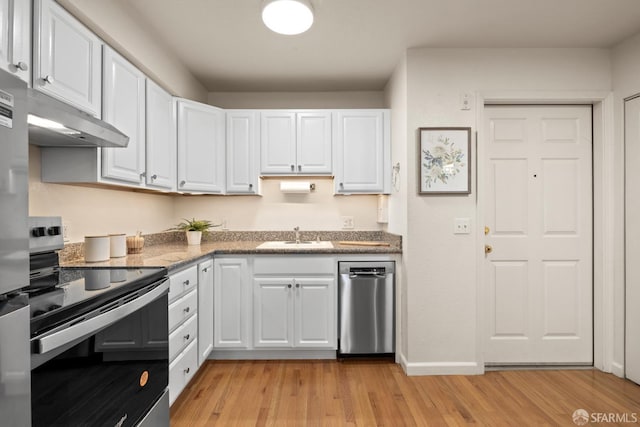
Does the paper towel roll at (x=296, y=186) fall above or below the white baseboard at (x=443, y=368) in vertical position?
above

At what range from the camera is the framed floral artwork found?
2.66 m

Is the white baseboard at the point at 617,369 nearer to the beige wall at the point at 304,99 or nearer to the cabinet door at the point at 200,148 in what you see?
the beige wall at the point at 304,99

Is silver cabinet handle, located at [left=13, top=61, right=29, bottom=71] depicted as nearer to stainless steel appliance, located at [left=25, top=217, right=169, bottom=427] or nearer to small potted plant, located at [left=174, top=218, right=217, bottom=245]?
stainless steel appliance, located at [left=25, top=217, right=169, bottom=427]

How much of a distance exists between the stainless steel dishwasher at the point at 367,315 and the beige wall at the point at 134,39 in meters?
2.14

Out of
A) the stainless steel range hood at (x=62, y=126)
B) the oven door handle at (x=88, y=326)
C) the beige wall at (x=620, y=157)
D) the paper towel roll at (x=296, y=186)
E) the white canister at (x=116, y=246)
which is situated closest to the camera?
the oven door handle at (x=88, y=326)

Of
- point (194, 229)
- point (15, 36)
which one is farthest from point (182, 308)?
point (15, 36)

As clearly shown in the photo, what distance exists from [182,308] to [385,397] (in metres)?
1.47

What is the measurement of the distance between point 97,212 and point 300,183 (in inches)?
68.6

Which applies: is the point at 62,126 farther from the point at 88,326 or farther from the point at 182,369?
the point at 182,369

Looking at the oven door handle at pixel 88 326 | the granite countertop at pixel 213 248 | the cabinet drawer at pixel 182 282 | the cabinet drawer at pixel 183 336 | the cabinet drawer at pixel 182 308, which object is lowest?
the cabinet drawer at pixel 183 336

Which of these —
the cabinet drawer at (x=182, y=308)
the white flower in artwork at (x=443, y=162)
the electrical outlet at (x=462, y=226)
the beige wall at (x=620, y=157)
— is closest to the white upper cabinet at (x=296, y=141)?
the white flower in artwork at (x=443, y=162)

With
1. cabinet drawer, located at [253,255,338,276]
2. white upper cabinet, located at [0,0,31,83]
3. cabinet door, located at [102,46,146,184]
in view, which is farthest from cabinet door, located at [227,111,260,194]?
white upper cabinet, located at [0,0,31,83]

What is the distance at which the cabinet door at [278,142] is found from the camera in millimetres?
3275

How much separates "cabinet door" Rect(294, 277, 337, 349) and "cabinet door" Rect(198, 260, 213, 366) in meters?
0.69
